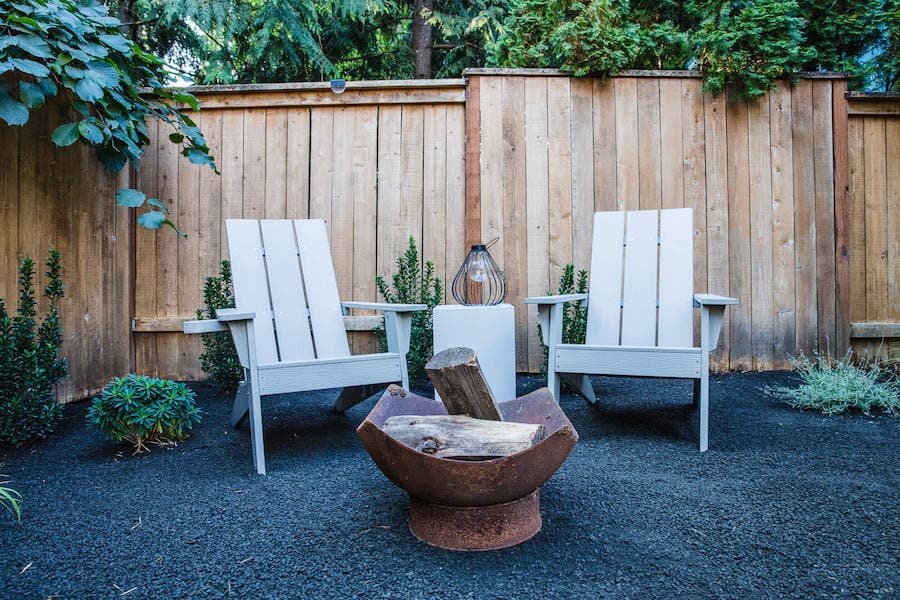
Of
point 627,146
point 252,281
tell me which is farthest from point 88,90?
point 627,146

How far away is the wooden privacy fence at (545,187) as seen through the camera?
A: 3143 mm

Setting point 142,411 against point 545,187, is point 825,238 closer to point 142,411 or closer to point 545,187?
point 545,187

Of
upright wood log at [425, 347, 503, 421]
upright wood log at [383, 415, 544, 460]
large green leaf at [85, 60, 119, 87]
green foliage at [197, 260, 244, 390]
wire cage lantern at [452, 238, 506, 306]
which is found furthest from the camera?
green foliage at [197, 260, 244, 390]

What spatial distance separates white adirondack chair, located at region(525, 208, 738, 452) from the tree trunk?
368 centimetres

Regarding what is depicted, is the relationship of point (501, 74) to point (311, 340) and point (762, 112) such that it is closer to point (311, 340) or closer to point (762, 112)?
point (762, 112)

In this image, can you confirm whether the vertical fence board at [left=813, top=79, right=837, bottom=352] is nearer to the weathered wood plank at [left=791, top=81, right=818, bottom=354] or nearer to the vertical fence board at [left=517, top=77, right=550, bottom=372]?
the weathered wood plank at [left=791, top=81, right=818, bottom=354]

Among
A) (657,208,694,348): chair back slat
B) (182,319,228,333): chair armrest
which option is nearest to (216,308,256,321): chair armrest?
(182,319,228,333): chair armrest

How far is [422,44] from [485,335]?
4.17 m

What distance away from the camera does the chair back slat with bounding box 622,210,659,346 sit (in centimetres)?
239

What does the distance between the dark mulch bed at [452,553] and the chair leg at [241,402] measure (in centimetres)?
10

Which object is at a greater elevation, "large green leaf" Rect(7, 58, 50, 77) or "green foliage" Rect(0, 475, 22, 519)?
"large green leaf" Rect(7, 58, 50, 77)

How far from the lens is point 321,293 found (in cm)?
244

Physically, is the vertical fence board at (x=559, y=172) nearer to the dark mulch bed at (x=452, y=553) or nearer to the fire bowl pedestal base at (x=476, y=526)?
the dark mulch bed at (x=452, y=553)

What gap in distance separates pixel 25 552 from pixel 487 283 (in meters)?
2.26
